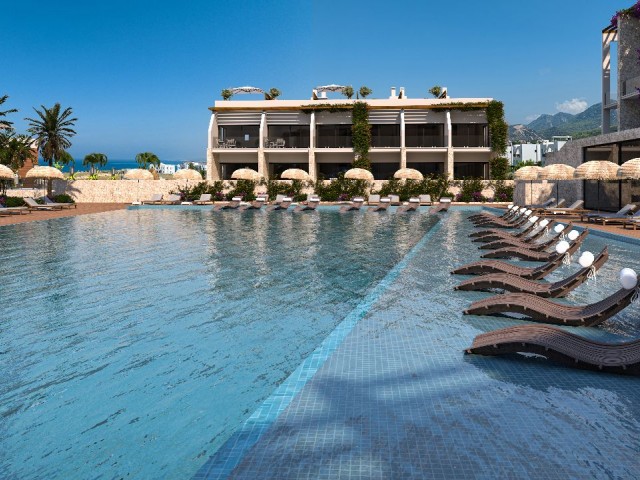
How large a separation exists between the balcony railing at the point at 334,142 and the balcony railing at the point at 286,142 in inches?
35.8

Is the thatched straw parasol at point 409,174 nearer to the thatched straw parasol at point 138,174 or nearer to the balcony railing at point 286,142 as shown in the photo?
the balcony railing at point 286,142

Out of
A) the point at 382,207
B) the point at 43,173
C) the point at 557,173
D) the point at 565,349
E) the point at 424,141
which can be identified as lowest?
the point at 565,349

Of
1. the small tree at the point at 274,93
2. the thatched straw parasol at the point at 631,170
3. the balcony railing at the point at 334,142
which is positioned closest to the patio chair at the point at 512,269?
the thatched straw parasol at the point at 631,170

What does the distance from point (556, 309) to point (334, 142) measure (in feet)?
110

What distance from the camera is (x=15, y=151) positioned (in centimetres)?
5891

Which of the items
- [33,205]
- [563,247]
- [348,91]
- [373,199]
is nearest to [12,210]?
[33,205]

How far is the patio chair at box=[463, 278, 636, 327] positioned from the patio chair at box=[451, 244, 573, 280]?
2.04 meters

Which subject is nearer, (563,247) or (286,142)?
(563,247)

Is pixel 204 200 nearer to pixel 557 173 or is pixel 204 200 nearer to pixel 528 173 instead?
pixel 528 173

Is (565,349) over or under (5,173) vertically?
under

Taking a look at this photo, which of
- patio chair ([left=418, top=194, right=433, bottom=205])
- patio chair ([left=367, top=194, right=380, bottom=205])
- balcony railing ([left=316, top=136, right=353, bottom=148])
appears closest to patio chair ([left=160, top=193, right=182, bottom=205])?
balcony railing ([left=316, top=136, right=353, bottom=148])

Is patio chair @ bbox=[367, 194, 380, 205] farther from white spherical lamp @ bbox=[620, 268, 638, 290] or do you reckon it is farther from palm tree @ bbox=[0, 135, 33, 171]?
palm tree @ bbox=[0, 135, 33, 171]

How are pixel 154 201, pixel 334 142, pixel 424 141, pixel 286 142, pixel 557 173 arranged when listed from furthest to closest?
1. pixel 286 142
2. pixel 334 142
3. pixel 424 141
4. pixel 154 201
5. pixel 557 173

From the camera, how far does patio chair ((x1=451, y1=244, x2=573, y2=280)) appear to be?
8383 millimetres
